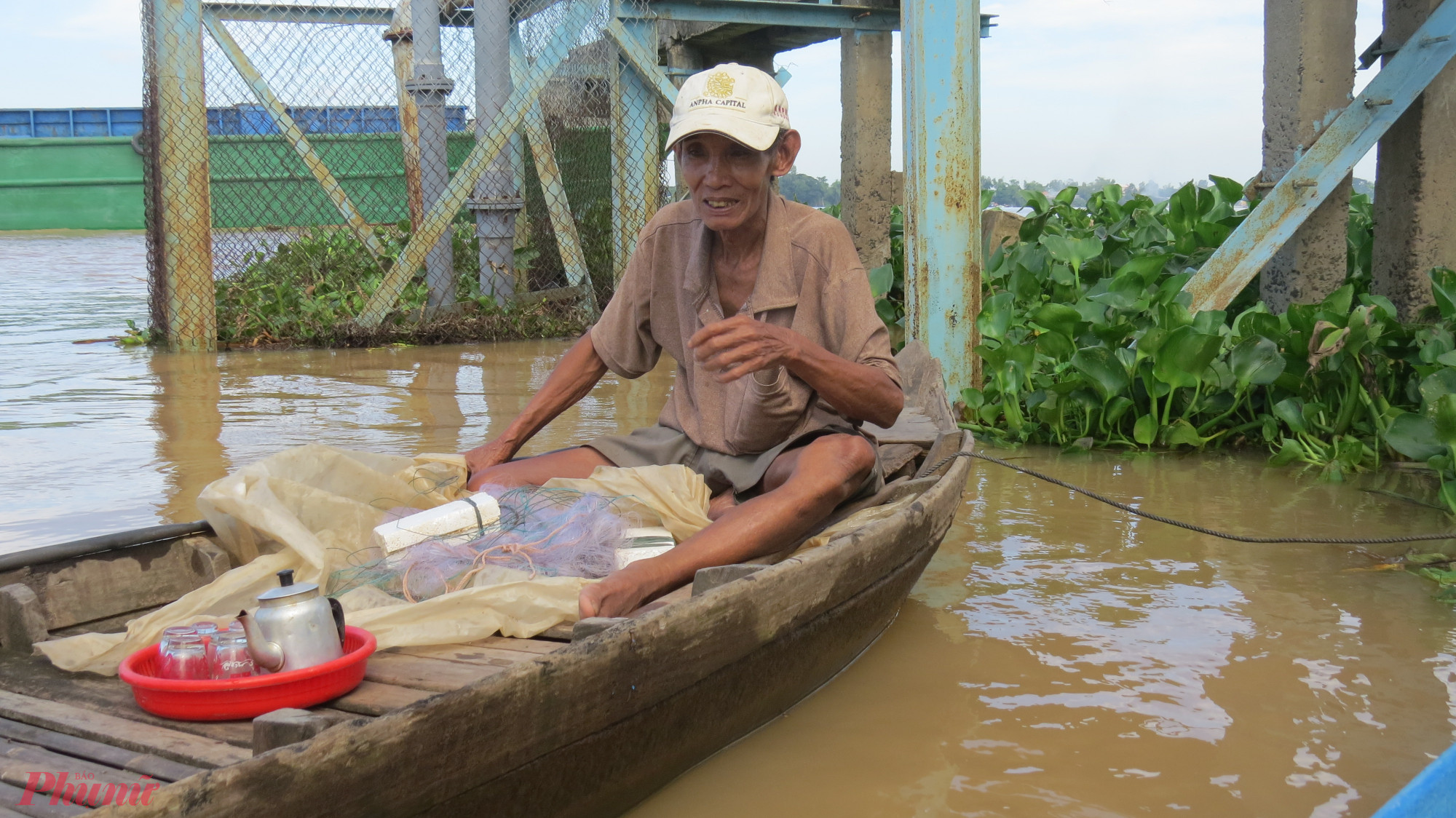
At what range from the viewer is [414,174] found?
8.78 meters

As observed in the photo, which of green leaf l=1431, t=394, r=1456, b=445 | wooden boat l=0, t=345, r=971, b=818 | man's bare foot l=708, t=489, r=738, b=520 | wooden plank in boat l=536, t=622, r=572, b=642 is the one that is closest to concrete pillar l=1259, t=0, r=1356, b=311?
green leaf l=1431, t=394, r=1456, b=445

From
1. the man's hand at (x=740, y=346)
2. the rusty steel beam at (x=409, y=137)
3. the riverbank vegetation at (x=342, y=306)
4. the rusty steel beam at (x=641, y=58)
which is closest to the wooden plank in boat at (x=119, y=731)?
the man's hand at (x=740, y=346)

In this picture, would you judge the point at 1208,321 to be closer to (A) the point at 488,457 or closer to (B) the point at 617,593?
(A) the point at 488,457

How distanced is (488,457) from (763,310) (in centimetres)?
87

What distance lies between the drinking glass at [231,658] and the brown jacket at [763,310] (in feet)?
4.13

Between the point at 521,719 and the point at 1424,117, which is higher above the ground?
the point at 1424,117

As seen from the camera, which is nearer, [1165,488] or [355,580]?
[355,580]

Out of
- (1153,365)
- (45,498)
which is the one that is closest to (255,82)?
(45,498)

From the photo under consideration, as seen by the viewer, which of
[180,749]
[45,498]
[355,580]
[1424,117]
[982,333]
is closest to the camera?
[180,749]

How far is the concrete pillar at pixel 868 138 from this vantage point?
7125 millimetres

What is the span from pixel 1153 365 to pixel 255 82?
227 inches

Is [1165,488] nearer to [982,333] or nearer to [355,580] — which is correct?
[982,333]

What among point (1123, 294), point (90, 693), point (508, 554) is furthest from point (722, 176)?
point (1123, 294)

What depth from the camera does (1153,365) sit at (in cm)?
457
